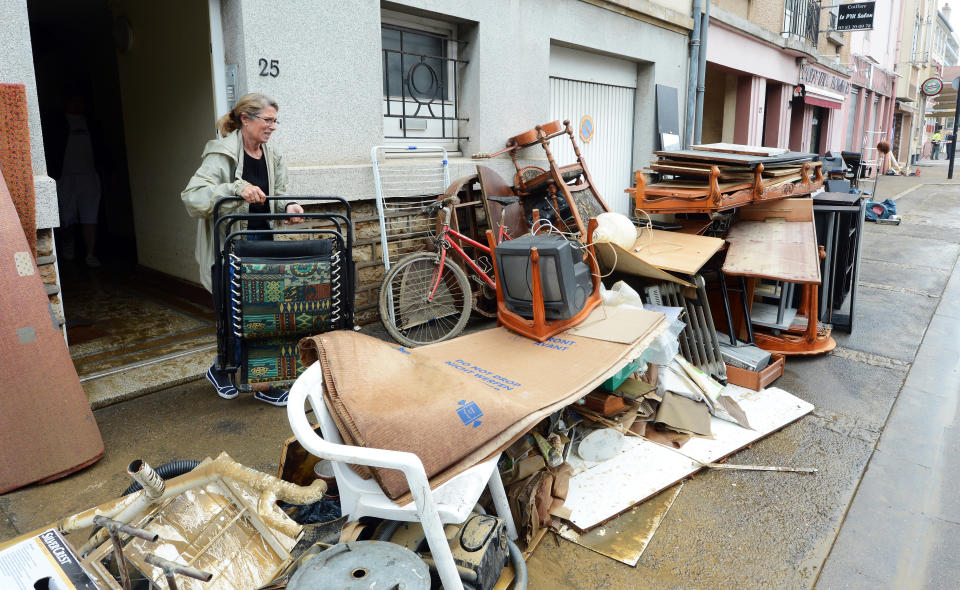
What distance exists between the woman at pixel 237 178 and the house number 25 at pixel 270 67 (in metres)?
0.79

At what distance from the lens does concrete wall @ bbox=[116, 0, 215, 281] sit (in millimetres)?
5098

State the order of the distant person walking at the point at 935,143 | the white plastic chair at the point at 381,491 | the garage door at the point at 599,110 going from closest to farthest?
the white plastic chair at the point at 381,491, the garage door at the point at 599,110, the distant person walking at the point at 935,143

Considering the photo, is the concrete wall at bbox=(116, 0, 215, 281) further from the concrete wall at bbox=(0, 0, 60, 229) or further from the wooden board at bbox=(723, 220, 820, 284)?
the wooden board at bbox=(723, 220, 820, 284)

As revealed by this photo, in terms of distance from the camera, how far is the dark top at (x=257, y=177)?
147 inches

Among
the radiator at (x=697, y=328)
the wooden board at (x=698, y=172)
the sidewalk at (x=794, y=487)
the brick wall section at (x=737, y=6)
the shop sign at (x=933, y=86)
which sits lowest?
the sidewalk at (x=794, y=487)

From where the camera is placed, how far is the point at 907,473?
321 cm

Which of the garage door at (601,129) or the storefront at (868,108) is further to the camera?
the storefront at (868,108)

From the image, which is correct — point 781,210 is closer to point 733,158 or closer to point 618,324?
point 733,158

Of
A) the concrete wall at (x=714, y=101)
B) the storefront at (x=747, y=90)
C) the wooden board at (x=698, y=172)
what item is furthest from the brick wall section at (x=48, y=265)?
the concrete wall at (x=714, y=101)

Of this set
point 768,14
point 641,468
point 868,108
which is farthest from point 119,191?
point 868,108

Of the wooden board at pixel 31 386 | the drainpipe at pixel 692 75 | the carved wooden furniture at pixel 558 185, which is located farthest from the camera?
the drainpipe at pixel 692 75

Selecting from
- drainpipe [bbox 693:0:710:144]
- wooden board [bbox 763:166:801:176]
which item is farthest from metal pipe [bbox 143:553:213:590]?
drainpipe [bbox 693:0:710:144]

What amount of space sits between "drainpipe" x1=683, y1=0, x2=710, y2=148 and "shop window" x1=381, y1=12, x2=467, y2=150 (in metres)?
4.80

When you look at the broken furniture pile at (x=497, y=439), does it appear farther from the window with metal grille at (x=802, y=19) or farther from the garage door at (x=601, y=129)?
the window with metal grille at (x=802, y=19)
